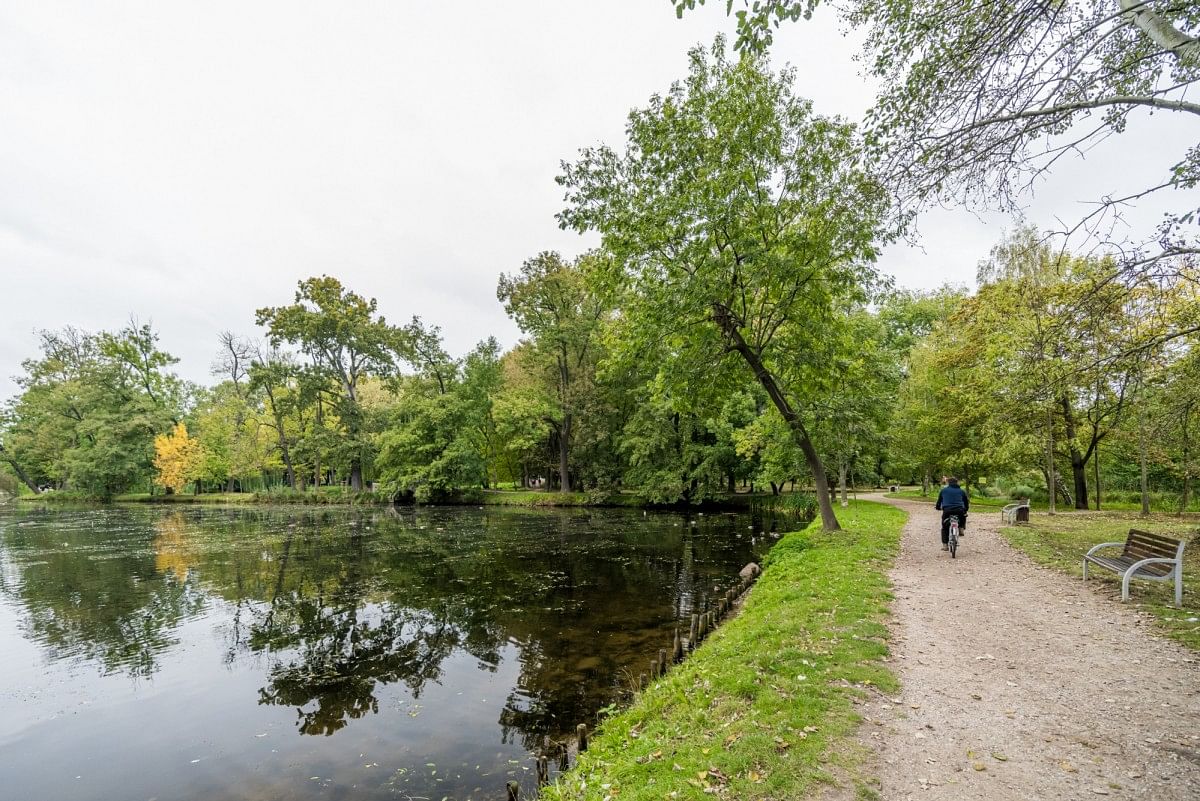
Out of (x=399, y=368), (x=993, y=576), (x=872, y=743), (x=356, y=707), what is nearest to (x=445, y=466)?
(x=399, y=368)

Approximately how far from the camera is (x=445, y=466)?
1695 inches

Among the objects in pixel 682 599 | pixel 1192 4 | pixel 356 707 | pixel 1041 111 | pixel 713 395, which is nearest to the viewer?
pixel 1192 4

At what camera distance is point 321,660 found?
995 cm

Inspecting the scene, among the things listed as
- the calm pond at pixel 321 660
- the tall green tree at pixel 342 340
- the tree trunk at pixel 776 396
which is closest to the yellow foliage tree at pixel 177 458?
the tall green tree at pixel 342 340

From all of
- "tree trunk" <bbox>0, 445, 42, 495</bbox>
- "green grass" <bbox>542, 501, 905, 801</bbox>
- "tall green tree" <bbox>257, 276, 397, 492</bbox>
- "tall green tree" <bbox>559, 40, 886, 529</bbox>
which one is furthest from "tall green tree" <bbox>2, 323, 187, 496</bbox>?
"green grass" <bbox>542, 501, 905, 801</bbox>

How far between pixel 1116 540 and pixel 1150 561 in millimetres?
6969

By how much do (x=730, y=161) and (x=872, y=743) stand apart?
1327cm

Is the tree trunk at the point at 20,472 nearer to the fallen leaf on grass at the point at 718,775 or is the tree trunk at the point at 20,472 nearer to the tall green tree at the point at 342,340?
the tall green tree at the point at 342,340

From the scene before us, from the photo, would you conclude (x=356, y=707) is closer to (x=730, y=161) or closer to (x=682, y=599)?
(x=682, y=599)

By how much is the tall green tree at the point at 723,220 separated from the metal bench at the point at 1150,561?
7.43m

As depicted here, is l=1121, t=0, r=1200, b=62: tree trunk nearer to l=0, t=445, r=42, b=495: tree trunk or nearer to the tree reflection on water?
the tree reflection on water

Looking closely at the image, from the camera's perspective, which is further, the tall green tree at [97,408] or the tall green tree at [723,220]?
the tall green tree at [97,408]

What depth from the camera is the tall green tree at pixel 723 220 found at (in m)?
13.3

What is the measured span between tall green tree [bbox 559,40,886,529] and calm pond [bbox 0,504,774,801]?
7.14 meters
